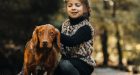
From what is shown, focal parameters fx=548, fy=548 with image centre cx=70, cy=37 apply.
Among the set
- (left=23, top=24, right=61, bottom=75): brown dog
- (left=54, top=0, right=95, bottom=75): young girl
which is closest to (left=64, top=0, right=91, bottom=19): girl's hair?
(left=54, top=0, right=95, bottom=75): young girl

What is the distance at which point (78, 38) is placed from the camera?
5.91 meters

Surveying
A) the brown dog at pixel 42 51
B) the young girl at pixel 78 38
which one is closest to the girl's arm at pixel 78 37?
the young girl at pixel 78 38

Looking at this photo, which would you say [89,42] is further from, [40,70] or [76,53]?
[40,70]

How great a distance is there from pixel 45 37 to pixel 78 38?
2.51ft

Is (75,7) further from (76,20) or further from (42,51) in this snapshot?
(42,51)

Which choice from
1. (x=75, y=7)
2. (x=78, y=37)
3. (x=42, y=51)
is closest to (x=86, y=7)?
(x=75, y=7)

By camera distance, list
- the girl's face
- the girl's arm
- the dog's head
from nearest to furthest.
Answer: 1. the dog's head
2. the girl's arm
3. the girl's face

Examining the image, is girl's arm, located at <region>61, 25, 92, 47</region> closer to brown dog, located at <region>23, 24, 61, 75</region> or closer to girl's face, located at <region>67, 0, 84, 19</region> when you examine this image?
girl's face, located at <region>67, 0, 84, 19</region>

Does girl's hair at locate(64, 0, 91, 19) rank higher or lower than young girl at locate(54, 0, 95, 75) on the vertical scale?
higher

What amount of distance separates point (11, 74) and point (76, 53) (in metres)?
6.19

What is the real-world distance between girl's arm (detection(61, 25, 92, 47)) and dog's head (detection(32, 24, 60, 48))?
0.49m

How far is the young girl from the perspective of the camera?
5.91 metres

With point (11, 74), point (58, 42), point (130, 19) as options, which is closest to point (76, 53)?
point (58, 42)

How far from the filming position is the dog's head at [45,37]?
518cm
